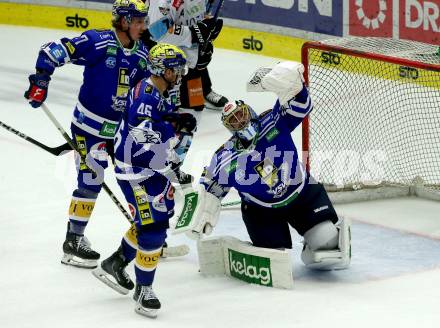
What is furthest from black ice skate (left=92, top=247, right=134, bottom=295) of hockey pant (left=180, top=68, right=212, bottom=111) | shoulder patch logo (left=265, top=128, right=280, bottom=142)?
hockey pant (left=180, top=68, right=212, bottom=111)

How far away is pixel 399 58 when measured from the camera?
22.1 feet

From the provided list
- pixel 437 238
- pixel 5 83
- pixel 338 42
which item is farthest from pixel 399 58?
pixel 5 83

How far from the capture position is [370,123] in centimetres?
757

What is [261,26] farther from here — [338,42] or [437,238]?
[437,238]

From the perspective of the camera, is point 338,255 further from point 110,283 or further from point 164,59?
point 164,59

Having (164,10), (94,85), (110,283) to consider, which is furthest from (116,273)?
(164,10)

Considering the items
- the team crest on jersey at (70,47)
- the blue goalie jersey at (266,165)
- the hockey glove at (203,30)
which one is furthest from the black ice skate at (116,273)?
the hockey glove at (203,30)

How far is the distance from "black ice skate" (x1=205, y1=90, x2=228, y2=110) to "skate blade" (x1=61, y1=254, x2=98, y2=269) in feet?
10.1

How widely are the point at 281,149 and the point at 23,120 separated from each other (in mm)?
3201

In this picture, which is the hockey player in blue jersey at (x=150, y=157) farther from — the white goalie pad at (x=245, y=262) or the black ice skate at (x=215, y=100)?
the black ice skate at (x=215, y=100)

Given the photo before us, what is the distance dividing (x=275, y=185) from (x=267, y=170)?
9 centimetres

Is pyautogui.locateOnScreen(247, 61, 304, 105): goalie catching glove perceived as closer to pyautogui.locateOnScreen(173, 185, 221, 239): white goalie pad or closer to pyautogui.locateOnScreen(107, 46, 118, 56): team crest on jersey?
pyautogui.locateOnScreen(173, 185, 221, 239): white goalie pad

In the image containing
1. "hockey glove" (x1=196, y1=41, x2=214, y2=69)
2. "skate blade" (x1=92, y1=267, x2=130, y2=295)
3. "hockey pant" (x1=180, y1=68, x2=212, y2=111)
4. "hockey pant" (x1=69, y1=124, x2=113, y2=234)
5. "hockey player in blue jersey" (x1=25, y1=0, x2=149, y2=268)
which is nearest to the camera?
"skate blade" (x1=92, y1=267, x2=130, y2=295)

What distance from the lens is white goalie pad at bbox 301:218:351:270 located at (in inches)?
223
